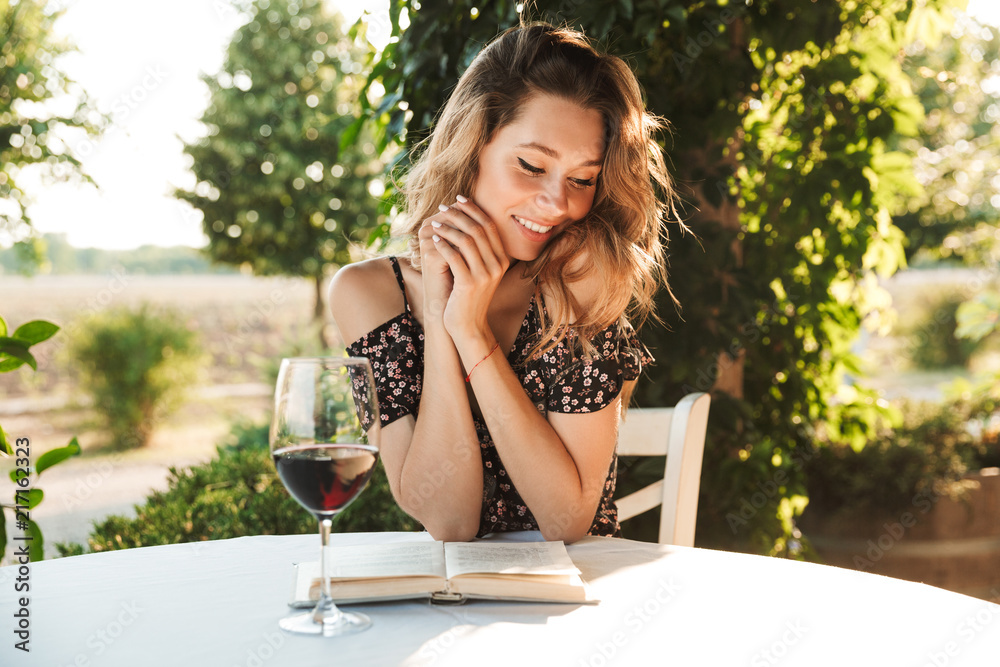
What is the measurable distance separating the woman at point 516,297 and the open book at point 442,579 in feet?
1.45

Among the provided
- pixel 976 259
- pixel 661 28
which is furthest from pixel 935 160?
pixel 661 28

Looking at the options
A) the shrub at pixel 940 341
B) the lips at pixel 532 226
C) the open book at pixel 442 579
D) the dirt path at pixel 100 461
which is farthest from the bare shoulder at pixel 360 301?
the shrub at pixel 940 341

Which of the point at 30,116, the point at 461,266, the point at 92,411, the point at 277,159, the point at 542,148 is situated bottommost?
the point at 92,411

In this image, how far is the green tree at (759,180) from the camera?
2.38 meters

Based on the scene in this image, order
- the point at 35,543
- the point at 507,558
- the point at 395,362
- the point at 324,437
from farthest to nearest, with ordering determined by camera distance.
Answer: the point at 395,362
the point at 35,543
the point at 507,558
the point at 324,437

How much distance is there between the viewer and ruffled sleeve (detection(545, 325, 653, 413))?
1569 mm

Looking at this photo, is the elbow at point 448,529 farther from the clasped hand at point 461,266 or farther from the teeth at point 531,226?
the teeth at point 531,226

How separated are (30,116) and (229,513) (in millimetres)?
4815

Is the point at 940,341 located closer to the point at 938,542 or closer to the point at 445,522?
the point at 938,542

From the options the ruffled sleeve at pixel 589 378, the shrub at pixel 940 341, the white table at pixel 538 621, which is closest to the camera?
the white table at pixel 538 621

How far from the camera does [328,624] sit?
836 mm

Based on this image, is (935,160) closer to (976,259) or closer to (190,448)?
(976,259)

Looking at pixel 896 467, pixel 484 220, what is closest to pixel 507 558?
pixel 484 220

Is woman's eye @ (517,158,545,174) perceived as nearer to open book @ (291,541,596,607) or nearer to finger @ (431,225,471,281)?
finger @ (431,225,471,281)
